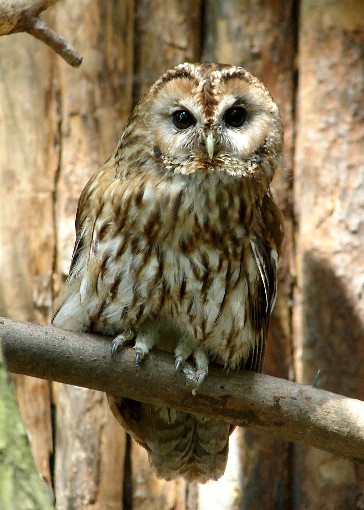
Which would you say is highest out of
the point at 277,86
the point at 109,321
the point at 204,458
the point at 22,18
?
the point at 277,86

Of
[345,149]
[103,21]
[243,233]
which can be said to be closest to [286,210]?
[345,149]

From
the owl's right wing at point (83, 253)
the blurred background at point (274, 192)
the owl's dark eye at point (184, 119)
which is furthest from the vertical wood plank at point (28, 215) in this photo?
the owl's dark eye at point (184, 119)

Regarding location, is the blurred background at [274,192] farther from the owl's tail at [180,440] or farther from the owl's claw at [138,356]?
the owl's claw at [138,356]

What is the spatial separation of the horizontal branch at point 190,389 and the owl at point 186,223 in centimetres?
6

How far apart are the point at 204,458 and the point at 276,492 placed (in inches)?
22.1

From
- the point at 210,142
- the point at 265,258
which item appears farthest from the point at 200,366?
the point at 210,142

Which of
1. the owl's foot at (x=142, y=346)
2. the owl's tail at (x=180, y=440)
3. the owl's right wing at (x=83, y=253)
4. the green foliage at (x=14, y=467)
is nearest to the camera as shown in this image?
the green foliage at (x=14, y=467)

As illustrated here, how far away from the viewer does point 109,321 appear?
259 centimetres

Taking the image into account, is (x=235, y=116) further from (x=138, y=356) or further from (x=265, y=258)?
(x=138, y=356)

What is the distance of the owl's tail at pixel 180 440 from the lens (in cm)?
288

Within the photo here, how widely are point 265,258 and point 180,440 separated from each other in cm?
73

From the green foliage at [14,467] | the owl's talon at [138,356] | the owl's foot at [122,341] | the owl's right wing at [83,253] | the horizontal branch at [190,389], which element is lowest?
the green foliage at [14,467]

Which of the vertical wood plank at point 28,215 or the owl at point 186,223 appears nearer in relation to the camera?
the owl at point 186,223

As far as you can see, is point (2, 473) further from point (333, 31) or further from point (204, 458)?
point (333, 31)
